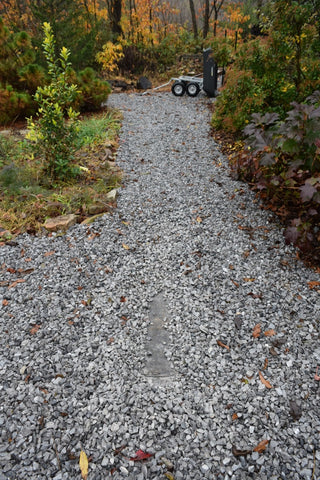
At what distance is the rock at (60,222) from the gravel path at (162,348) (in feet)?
0.39

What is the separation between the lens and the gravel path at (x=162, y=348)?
1430 millimetres

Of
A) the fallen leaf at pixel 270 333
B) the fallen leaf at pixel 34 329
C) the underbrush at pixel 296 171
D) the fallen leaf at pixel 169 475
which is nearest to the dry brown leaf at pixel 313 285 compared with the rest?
the underbrush at pixel 296 171

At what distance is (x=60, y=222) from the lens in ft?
9.77

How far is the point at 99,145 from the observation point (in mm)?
4746

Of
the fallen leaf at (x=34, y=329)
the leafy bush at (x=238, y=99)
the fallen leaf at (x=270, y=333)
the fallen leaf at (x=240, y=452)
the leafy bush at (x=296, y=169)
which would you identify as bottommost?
the fallen leaf at (x=240, y=452)

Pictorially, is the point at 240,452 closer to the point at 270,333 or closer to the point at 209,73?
the point at 270,333

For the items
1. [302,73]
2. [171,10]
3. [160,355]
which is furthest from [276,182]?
[171,10]

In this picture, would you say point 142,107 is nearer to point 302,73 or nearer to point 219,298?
point 302,73

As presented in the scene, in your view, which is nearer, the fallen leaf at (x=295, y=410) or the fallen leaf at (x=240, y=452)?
the fallen leaf at (x=240, y=452)

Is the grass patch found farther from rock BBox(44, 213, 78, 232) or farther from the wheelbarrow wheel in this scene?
the wheelbarrow wheel

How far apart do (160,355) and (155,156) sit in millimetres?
3309

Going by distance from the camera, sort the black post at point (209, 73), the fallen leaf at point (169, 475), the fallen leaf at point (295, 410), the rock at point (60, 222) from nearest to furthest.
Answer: the fallen leaf at point (169, 475)
the fallen leaf at point (295, 410)
the rock at point (60, 222)
the black post at point (209, 73)

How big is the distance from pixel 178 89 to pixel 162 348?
23.9ft

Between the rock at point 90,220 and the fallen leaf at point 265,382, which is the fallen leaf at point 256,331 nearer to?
the fallen leaf at point 265,382
